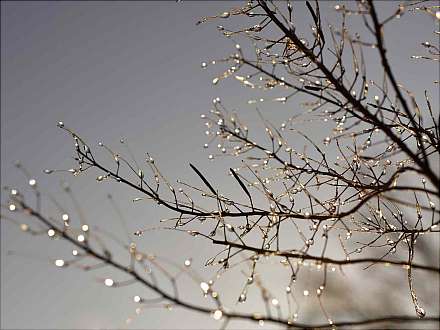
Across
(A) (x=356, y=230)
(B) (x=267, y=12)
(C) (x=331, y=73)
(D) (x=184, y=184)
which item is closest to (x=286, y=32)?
(B) (x=267, y=12)

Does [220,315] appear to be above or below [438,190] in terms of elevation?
below

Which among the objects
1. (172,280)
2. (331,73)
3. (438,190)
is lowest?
(172,280)

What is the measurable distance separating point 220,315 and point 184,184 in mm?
1429

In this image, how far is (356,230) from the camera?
3127 millimetres

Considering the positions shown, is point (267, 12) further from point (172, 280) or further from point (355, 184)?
point (172, 280)

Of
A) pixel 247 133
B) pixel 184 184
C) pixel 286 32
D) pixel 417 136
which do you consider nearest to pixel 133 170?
pixel 184 184

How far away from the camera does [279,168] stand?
3.14 meters

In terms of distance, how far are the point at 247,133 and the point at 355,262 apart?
4.71 ft

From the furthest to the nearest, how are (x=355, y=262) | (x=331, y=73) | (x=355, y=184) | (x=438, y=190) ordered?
(x=355, y=184) → (x=331, y=73) → (x=355, y=262) → (x=438, y=190)

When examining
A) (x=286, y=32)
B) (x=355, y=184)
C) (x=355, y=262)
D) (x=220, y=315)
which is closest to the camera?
(x=220, y=315)

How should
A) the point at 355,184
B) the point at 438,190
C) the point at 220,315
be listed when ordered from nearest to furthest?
the point at 220,315 < the point at 438,190 < the point at 355,184

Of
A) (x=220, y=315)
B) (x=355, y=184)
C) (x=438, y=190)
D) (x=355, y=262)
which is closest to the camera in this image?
(x=220, y=315)

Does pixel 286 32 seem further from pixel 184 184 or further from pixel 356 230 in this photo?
pixel 356 230

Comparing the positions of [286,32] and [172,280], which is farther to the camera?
[286,32]
